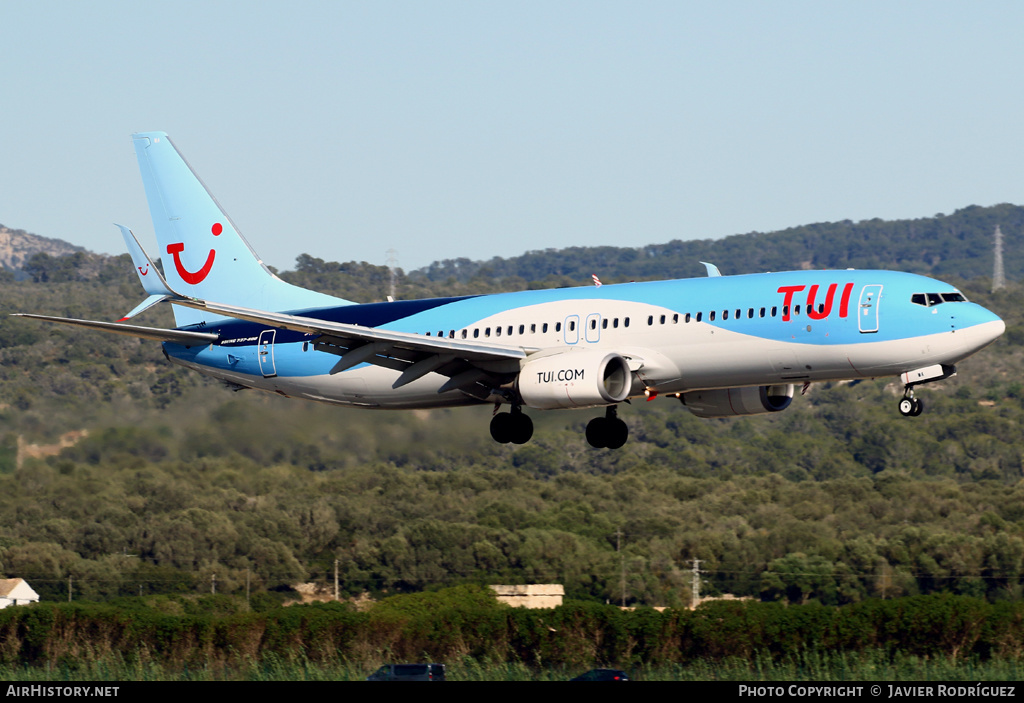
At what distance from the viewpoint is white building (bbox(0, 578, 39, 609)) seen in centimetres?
8475

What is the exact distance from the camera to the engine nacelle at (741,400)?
41188mm

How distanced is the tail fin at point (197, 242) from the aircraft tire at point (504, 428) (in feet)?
34.8

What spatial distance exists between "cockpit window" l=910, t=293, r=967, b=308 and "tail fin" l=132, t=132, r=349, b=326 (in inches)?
857

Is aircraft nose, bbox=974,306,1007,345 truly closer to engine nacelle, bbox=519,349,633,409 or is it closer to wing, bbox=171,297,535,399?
engine nacelle, bbox=519,349,633,409

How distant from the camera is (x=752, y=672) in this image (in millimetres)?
65750

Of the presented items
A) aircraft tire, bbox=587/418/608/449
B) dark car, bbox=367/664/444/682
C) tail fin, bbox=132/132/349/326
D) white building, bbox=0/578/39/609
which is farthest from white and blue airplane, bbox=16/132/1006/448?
white building, bbox=0/578/39/609

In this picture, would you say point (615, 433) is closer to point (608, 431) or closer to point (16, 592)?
point (608, 431)

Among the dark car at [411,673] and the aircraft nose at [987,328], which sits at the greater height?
the aircraft nose at [987,328]

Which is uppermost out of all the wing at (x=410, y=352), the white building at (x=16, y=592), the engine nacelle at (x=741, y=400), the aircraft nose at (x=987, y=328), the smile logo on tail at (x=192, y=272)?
the smile logo on tail at (x=192, y=272)

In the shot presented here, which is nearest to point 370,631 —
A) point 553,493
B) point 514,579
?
point 514,579

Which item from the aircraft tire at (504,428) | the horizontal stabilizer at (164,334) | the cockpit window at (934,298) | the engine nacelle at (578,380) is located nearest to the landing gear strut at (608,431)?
the aircraft tire at (504,428)

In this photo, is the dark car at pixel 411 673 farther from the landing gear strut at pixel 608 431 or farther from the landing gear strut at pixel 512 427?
the landing gear strut at pixel 512 427

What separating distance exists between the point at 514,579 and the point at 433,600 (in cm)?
1329

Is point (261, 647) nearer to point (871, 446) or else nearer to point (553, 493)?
point (553, 493)
